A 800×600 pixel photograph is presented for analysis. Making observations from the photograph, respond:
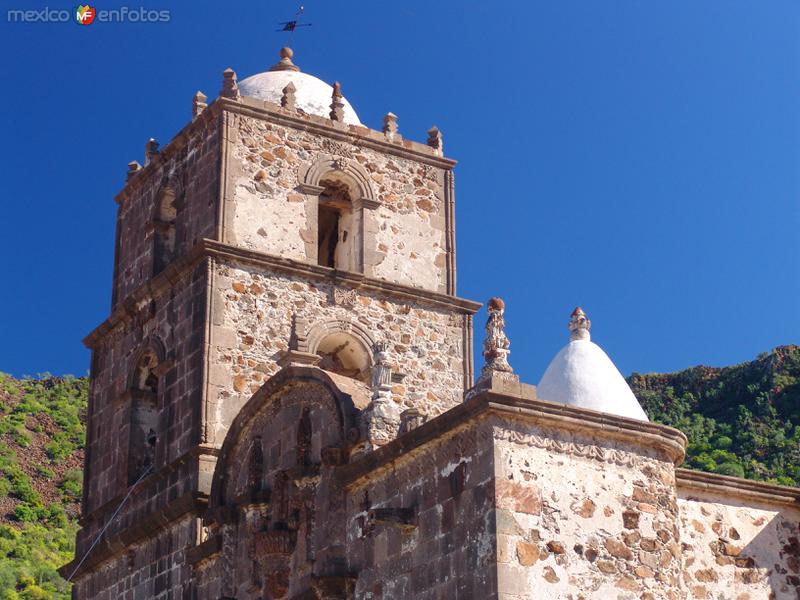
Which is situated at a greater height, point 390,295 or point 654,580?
point 390,295

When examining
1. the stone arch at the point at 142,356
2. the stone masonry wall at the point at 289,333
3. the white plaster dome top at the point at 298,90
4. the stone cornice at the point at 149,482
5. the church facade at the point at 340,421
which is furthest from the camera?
the white plaster dome top at the point at 298,90

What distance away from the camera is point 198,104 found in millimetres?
24297

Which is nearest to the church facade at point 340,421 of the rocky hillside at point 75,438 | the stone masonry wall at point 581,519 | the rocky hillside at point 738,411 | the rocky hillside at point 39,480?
the stone masonry wall at point 581,519

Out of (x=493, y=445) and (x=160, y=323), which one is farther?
(x=160, y=323)

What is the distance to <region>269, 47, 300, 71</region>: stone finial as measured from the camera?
2542 cm

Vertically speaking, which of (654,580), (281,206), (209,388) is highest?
(281,206)

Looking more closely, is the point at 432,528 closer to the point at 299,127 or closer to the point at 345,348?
the point at 345,348

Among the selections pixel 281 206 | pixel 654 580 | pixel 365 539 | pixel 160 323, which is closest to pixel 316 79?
pixel 281 206

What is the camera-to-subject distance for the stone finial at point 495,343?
49.8ft

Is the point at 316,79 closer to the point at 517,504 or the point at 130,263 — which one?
the point at 130,263

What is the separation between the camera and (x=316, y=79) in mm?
25328

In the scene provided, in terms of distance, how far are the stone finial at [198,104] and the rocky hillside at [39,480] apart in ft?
78.1

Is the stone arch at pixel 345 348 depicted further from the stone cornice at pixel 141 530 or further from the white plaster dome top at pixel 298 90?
the white plaster dome top at pixel 298 90

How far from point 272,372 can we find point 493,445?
7.54 metres
